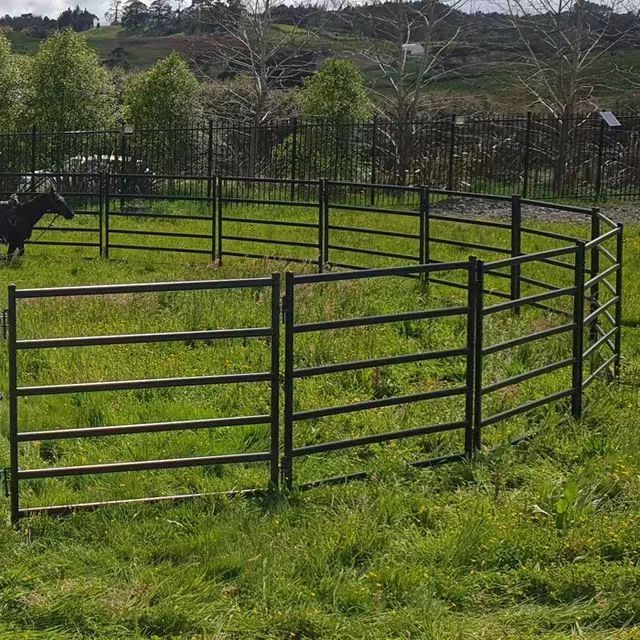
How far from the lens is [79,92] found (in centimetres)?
2362

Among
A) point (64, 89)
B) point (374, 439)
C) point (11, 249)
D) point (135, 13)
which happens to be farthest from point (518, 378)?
point (135, 13)

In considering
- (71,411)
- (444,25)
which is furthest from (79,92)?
(444,25)

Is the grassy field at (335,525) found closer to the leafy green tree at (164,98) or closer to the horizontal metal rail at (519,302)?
the horizontal metal rail at (519,302)

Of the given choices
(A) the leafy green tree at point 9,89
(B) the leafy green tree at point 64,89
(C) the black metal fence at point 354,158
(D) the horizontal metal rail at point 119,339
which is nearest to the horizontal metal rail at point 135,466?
(D) the horizontal metal rail at point 119,339

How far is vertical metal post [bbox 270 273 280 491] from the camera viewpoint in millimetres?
4973

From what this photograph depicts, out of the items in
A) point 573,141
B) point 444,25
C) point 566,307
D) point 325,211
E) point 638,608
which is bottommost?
point 638,608

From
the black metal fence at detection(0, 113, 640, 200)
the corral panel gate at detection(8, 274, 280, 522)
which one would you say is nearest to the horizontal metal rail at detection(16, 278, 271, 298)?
the corral panel gate at detection(8, 274, 280, 522)

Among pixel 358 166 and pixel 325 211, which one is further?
pixel 358 166

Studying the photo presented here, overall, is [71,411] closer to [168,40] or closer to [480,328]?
[480,328]

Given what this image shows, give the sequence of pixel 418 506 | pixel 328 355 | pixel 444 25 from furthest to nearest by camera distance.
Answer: pixel 444 25
pixel 328 355
pixel 418 506

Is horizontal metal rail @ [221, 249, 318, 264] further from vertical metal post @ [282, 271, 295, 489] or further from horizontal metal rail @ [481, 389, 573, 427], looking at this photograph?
vertical metal post @ [282, 271, 295, 489]

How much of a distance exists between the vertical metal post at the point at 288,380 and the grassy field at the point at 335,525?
0.66 feet

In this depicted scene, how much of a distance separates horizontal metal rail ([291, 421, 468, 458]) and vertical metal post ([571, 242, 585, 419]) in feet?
4.02

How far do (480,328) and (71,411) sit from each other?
284 cm
